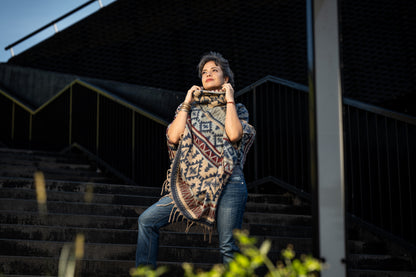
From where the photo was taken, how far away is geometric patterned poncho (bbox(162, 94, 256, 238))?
252cm

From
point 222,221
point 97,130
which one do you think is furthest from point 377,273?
point 97,130

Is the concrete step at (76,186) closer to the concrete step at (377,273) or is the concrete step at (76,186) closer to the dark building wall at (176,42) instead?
the concrete step at (377,273)

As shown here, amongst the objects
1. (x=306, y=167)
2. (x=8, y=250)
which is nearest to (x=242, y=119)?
(x=8, y=250)

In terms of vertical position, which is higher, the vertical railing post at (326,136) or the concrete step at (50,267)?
the vertical railing post at (326,136)

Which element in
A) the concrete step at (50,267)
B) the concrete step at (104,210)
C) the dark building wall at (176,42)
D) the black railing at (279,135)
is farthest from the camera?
the dark building wall at (176,42)

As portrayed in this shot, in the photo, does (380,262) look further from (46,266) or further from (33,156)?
(33,156)

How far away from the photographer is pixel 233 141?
8.50 feet

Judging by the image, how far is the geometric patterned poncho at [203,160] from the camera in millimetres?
2523

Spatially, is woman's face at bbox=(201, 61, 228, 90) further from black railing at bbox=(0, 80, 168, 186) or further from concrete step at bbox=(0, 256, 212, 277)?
black railing at bbox=(0, 80, 168, 186)

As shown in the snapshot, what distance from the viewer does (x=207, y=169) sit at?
2.57 m

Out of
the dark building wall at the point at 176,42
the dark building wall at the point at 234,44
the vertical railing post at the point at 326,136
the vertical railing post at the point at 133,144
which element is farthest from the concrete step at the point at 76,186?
the dark building wall at the point at 176,42

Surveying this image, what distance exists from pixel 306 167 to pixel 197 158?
2.74 m

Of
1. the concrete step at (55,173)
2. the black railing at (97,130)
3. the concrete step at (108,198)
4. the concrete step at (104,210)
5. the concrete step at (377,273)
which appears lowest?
the concrete step at (377,273)

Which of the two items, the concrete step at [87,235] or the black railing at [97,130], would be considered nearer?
the concrete step at [87,235]
